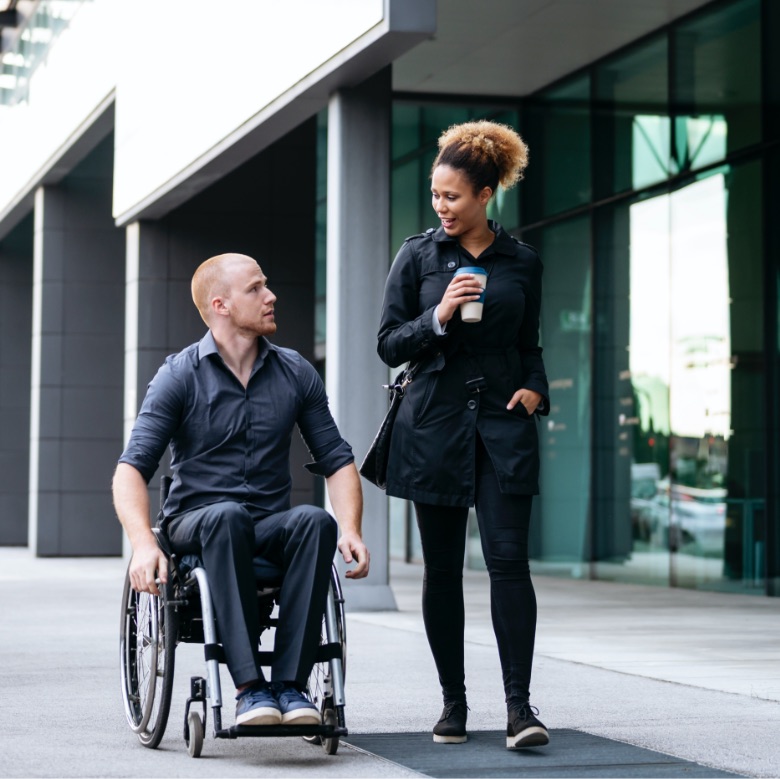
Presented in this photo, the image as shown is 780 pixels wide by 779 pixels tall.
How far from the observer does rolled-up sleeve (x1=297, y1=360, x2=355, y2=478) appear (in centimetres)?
536

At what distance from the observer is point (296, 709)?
4676mm

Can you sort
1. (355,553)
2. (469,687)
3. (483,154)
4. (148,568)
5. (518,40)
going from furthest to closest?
(518,40) < (469,687) < (483,154) < (355,553) < (148,568)

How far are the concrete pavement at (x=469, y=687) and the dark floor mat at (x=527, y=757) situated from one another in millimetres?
87

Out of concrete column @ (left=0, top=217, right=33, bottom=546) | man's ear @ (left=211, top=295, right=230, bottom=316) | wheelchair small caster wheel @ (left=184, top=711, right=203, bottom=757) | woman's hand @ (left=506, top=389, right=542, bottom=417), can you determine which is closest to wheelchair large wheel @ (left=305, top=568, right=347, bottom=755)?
wheelchair small caster wheel @ (left=184, top=711, right=203, bottom=757)

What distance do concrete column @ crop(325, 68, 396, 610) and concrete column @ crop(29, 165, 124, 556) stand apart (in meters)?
9.68

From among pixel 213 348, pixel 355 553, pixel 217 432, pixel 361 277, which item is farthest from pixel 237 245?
pixel 355 553

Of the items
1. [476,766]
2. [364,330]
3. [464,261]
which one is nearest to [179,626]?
[476,766]

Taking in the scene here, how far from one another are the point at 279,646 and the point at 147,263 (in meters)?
12.2

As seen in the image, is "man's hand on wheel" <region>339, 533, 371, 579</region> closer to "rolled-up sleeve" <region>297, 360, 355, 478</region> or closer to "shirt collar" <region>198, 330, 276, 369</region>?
"rolled-up sleeve" <region>297, 360, 355, 478</region>

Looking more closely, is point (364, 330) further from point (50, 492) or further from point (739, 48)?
point (50, 492)

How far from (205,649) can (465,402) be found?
1135 mm

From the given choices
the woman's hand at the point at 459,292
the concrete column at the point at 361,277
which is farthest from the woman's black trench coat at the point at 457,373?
the concrete column at the point at 361,277

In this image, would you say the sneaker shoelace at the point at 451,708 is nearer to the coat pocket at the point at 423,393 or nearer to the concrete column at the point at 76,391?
the coat pocket at the point at 423,393

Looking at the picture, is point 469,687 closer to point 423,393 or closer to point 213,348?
point 423,393
